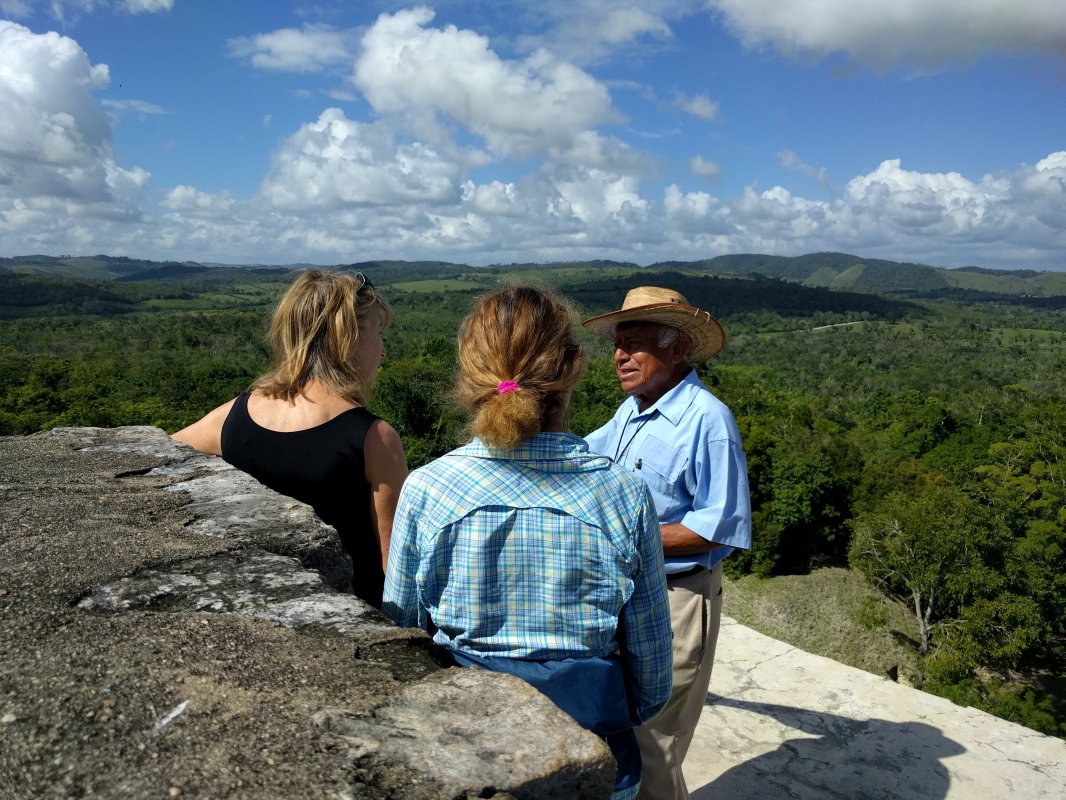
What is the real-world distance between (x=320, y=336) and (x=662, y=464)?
1.42 m

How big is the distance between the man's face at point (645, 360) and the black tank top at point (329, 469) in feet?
4.26

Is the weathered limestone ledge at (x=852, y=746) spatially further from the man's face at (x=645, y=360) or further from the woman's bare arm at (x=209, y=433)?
the woman's bare arm at (x=209, y=433)

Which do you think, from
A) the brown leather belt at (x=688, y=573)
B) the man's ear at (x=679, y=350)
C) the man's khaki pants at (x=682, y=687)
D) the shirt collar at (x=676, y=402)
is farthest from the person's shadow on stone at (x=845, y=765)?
the man's ear at (x=679, y=350)

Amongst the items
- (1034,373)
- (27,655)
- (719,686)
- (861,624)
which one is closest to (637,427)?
(27,655)

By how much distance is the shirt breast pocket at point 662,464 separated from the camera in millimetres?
Answer: 2877

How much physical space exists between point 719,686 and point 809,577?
80.7 feet

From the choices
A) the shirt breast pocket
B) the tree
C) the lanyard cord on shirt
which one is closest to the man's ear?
the lanyard cord on shirt

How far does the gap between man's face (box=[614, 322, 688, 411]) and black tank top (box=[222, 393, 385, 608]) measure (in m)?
1.30

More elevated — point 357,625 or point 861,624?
point 357,625

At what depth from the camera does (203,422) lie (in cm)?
285

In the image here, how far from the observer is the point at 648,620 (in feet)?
5.61

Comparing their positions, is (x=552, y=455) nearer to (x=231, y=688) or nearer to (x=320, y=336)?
(x=231, y=688)

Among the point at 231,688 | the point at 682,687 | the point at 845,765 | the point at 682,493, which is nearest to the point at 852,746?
the point at 845,765

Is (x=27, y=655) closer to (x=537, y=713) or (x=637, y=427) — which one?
(x=537, y=713)
